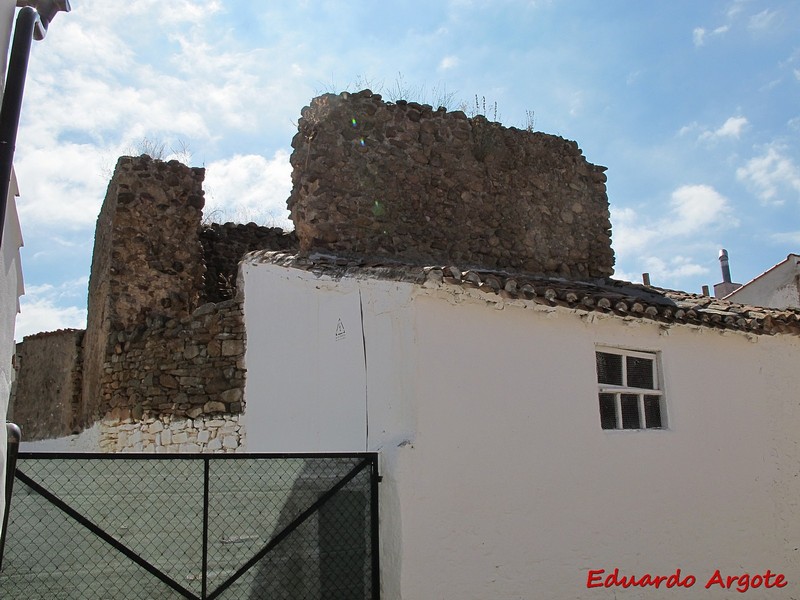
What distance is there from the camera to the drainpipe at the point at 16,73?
129 inches

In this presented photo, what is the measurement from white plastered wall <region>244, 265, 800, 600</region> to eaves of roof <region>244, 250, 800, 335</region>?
145 millimetres

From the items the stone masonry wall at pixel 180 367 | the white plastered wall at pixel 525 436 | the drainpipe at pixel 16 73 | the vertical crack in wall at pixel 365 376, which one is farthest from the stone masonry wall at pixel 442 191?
the drainpipe at pixel 16 73

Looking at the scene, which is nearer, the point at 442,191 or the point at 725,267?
the point at 442,191

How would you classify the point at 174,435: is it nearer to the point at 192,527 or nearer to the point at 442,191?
the point at 192,527

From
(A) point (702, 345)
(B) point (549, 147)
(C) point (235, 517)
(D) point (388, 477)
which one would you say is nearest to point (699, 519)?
(A) point (702, 345)

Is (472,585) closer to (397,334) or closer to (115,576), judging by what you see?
(397,334)

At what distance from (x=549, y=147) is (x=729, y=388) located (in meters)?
4.53

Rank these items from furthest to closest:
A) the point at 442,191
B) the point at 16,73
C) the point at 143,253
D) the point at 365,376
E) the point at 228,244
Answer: the point at 228,244 < the point at 143,253 < the point at 442,191 < the point at 365,376 < the point at 16,73

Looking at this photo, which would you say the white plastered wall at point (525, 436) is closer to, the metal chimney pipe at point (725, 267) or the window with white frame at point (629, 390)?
the window with white frame at point (629, 390)

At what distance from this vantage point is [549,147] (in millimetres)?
11289

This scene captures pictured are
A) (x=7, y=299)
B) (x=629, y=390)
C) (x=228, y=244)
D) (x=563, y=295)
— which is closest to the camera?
(x=7, y=299)

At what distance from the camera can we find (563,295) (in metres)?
7.25

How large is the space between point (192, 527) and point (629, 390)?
4597 mm

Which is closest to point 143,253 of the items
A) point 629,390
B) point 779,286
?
point 629,390
